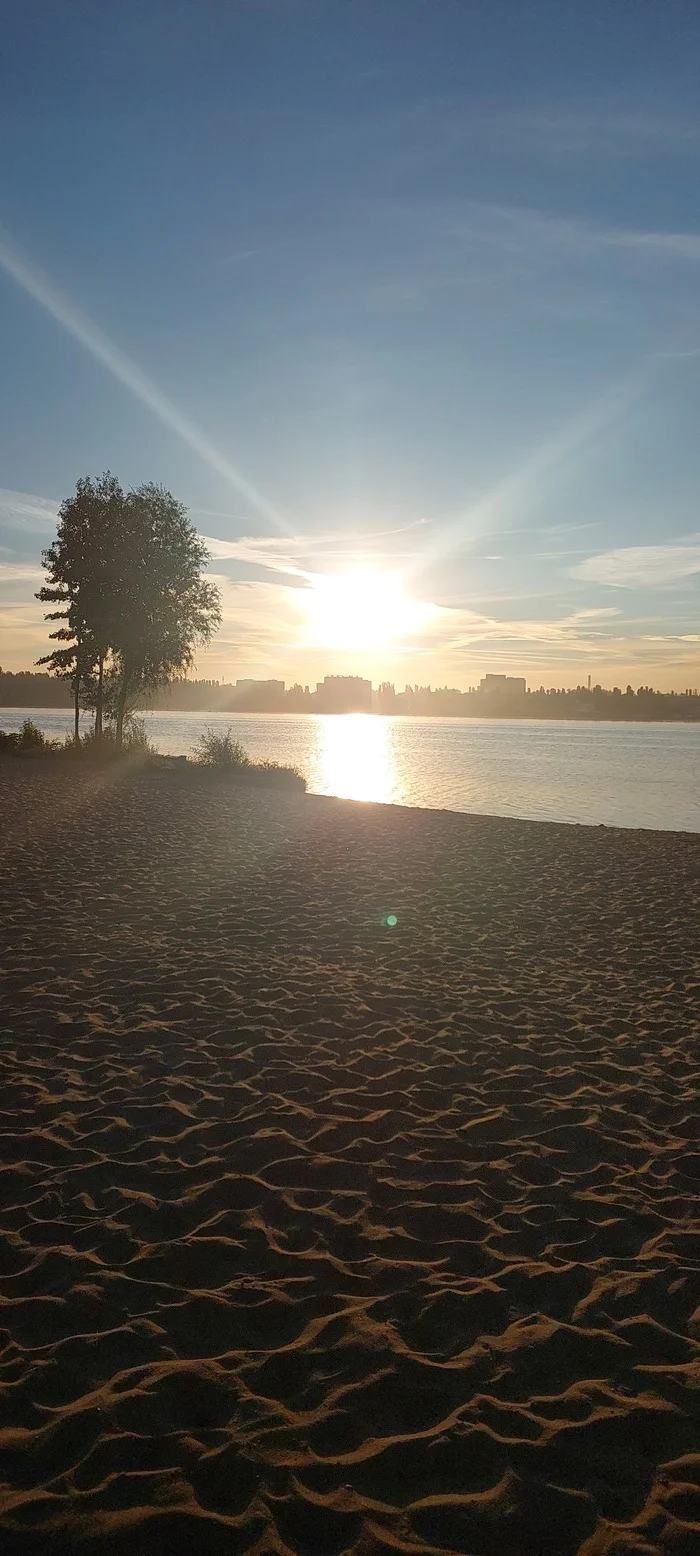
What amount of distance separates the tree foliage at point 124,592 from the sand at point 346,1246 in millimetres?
33580

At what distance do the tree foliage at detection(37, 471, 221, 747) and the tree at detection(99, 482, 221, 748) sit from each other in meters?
0.05

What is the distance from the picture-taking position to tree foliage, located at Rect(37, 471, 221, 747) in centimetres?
4359

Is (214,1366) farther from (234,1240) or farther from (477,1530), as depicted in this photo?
(477,1530)

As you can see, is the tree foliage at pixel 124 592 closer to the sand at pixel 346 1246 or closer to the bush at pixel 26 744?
the bush at pixel 26 744

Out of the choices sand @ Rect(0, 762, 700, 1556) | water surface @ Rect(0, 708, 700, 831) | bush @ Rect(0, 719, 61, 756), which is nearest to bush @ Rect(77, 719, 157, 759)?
Result: bush @ Rect(0, 719, 61, 756)

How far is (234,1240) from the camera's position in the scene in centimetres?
557

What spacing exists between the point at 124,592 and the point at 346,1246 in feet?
137

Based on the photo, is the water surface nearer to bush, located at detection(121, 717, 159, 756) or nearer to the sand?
bush, located at detection(121, 717, 159, 756)

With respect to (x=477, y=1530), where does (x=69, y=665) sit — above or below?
above

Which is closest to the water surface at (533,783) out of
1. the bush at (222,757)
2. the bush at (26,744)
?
the bush at (222,757)

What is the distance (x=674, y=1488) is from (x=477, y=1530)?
93 cm

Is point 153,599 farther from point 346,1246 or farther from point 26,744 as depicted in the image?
point 346,1246

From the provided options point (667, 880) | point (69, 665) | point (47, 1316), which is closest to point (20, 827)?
point (667, 880)

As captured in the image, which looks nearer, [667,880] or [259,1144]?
[259,1144]
